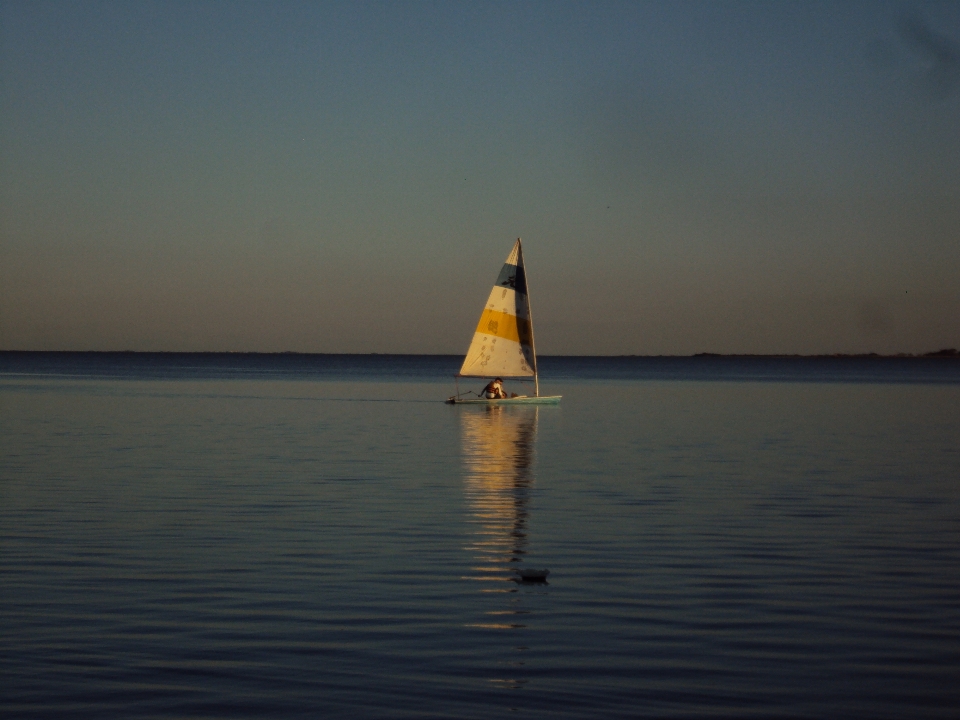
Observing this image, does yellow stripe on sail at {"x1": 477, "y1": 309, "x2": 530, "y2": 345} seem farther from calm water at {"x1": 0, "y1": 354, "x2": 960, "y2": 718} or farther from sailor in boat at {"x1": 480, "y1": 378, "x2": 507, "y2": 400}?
calm water at {"x1": 0, "y1": 354, "x2": 960, "y2": 718}

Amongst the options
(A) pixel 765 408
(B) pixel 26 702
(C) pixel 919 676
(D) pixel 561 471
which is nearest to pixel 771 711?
(C) pixel 919 676

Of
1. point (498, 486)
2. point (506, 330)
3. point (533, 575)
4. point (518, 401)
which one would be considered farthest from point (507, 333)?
point (533, 575)

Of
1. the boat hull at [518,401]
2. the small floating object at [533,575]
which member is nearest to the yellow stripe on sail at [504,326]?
the boat hull at [518,401]

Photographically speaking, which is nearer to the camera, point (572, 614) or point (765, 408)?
point (572, 614)

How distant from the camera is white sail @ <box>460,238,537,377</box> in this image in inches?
3103

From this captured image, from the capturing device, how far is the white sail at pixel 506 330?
259 ft

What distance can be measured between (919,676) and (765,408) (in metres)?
68.9

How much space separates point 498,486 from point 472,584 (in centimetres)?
1417

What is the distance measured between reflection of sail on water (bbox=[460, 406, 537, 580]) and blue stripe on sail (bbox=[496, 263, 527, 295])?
621 inches

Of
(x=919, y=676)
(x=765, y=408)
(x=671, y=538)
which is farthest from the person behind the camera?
(x=765, y=408)

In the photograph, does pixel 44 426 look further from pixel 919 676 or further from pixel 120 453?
pixel 919 676

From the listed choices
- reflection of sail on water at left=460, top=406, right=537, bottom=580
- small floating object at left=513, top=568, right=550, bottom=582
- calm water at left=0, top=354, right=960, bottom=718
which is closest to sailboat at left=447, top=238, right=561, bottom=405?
reflection of sail on water at left=460, top=406, right=537, bottom=580

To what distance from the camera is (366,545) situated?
72.1ft

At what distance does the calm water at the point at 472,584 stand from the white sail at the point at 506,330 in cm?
3631
